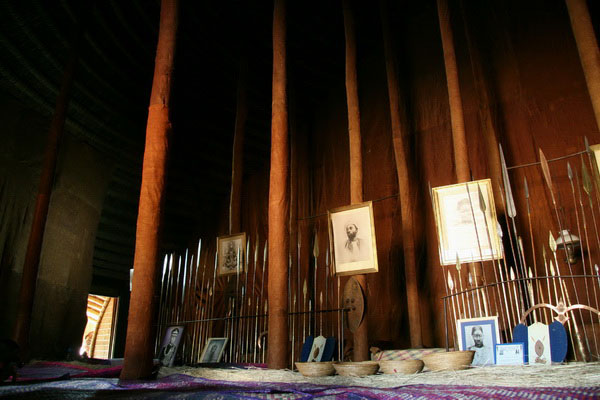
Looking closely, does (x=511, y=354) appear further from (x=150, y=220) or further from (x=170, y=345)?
(x=170, y=345)

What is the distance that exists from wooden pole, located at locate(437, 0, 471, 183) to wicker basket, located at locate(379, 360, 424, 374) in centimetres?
276

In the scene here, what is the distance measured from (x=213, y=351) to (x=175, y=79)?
469 cm

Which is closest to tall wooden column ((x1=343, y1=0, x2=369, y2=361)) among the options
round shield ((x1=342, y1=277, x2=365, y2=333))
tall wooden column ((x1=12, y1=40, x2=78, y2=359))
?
round shield ((x1=342, y1=277, x2=365, y2=333))

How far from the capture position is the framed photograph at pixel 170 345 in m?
6.22

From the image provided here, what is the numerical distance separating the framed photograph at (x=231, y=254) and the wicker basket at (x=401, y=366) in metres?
3.32

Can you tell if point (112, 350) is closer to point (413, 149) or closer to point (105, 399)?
point (413, 149)

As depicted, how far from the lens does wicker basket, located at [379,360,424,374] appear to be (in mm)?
3322

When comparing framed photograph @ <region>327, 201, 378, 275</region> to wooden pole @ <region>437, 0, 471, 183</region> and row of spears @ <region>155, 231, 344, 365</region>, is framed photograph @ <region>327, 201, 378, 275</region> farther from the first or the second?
wooden pole @ <region>437, 0, 471, 183</region>

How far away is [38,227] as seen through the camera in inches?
260

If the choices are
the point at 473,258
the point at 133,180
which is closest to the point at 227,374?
the point at 473,258

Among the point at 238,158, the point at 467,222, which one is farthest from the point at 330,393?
the point at 238,158

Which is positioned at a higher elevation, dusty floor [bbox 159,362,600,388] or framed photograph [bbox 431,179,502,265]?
framed photograph [bbox 431,179,502,265]

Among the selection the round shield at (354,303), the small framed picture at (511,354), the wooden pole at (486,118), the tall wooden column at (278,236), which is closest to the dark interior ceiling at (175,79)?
the tall wooden column at (278,236)

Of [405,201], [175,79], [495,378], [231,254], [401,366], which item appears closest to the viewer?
[495,378]
